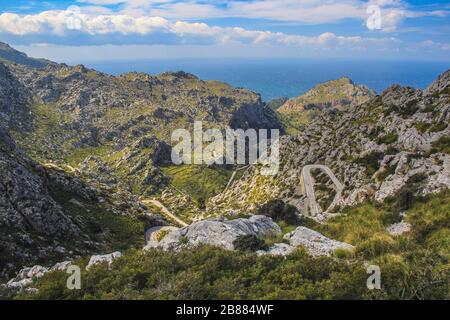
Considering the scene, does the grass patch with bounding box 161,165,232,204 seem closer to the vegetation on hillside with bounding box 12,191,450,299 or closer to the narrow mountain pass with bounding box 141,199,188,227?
the narrow mountain pass with bounding box 141,199,188,227

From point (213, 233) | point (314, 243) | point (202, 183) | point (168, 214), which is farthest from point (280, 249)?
point (202, 183)

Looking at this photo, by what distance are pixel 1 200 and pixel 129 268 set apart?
33328 mm

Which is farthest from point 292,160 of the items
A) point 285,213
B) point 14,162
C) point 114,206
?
point 14,162

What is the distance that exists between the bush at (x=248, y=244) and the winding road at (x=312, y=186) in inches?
1961

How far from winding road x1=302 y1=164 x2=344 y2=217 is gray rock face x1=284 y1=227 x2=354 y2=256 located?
4623 cm

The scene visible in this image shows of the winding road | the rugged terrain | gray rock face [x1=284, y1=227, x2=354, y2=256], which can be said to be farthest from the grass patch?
A: gray rock face [x1=284, y1=227, x2=354, y2=256]

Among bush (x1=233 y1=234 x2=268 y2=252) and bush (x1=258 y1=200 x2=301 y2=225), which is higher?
bush (x1=233 y1=234 x2=268 y2=252)

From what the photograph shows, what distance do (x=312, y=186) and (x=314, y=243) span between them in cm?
6976

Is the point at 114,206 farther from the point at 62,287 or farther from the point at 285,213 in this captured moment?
the point at 62,287

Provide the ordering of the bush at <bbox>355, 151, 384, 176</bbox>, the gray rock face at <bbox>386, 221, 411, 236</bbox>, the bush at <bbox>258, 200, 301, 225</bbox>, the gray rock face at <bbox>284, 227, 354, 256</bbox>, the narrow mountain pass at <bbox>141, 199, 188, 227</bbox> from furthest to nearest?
the narrow mountain pass at <bbox>141, 199, 188, 227</bbox> < the bush at <bbox>355, 151, 384, 176</bbox> < the bush at <bbox>258, 200, 301, 225</bbox> < the gray rock face at <bbox>386, 221, 411, 236</bbox> < the gray rock face at <bbox>284, 227, 354, 256</bbox>

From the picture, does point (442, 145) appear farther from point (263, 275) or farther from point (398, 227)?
point (263, 275)

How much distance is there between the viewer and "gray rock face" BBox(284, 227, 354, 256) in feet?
80.6

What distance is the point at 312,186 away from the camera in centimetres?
9450

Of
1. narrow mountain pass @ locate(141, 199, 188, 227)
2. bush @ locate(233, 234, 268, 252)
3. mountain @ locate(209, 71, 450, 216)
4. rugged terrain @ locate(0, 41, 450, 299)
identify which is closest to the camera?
rugged terrain @ locate(0, 41, 450, 299)
